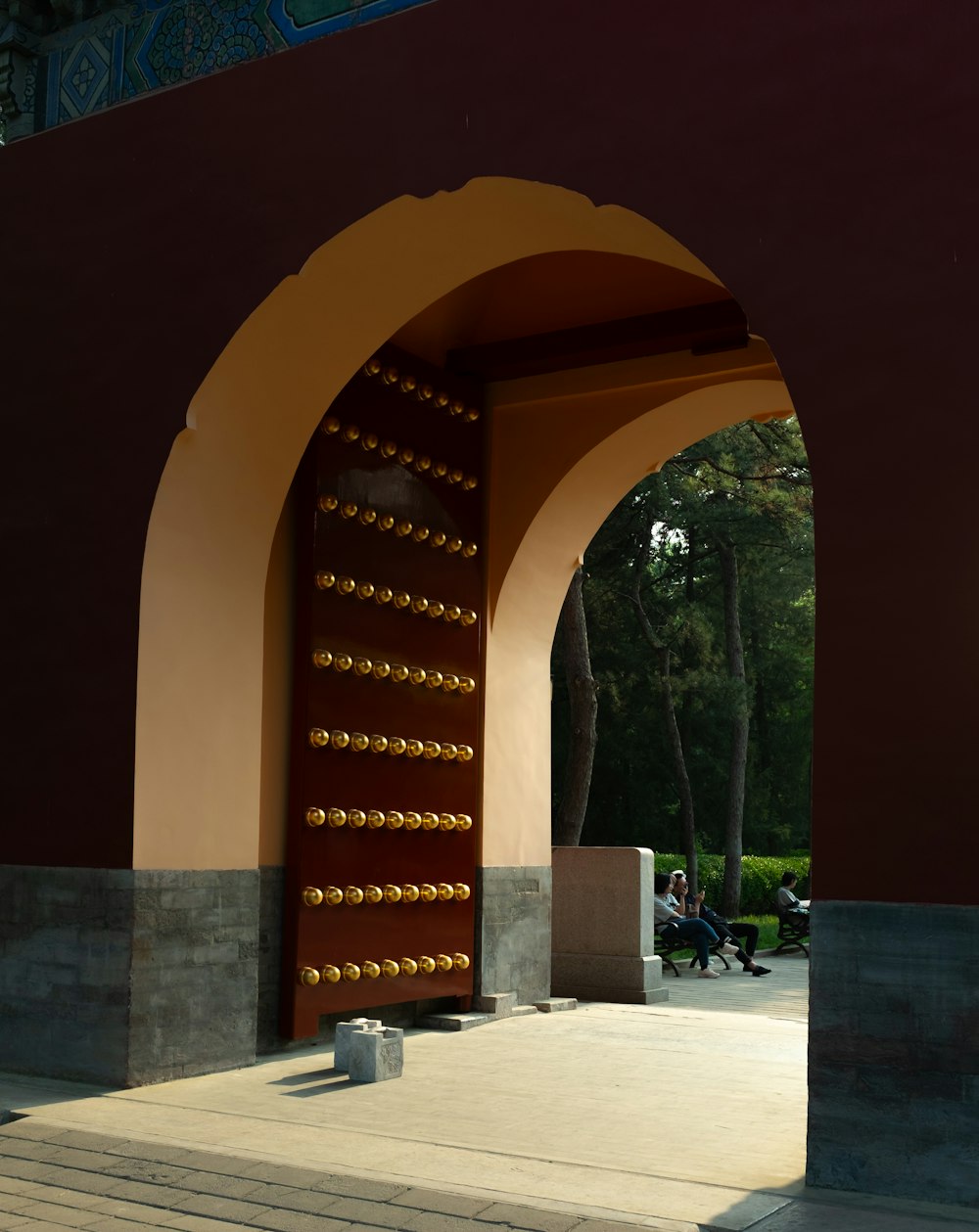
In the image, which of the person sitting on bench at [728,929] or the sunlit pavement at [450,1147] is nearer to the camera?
the sunlit pavement at [450,1147]

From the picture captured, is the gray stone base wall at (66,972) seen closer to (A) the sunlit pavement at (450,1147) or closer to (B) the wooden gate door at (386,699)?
(A) the sunlit pavement at (450,1147)

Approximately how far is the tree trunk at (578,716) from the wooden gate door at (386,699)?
7.58m

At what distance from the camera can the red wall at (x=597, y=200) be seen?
5.18m

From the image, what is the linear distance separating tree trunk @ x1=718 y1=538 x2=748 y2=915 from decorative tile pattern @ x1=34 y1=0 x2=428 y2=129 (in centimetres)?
2086

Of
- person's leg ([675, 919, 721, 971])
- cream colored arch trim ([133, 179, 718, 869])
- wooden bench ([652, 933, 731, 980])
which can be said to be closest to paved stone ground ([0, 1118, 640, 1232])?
cream colored arch trim ([133, 179, 718, 869])

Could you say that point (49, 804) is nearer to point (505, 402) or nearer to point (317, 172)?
point (317, 172)

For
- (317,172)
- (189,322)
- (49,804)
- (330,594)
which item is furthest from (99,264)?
(49,804)

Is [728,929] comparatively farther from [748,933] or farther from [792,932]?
[792,932]

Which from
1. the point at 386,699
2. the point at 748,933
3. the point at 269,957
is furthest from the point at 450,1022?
the point at 748,933

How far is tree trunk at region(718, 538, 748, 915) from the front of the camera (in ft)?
90.3

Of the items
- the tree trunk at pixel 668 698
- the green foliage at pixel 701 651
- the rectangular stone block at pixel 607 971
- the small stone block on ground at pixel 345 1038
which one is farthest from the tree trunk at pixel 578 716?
the small stone block on ground at pixel 345 1038

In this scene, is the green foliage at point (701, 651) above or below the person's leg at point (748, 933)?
above

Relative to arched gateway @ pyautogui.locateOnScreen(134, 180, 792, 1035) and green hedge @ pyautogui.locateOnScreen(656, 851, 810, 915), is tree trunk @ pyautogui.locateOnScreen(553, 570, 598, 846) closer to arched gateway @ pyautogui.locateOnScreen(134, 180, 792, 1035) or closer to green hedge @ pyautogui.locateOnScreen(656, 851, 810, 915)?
arched gateway @ pyautogui.locateOnScreen(134, 180, 792, 1035)

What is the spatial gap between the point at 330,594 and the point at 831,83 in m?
3.99
